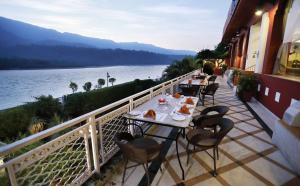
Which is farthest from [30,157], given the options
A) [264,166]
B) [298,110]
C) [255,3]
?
[255,3]

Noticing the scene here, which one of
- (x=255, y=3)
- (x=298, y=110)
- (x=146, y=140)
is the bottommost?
(x=146, y=140)

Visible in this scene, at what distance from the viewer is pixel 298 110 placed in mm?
2535

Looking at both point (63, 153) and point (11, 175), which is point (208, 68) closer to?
point (63, 153)

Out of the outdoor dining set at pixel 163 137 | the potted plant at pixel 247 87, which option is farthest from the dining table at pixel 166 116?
the potted plant at pixel 247 87

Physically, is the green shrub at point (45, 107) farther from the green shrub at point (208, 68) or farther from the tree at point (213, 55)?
the tree at point (213, 55)

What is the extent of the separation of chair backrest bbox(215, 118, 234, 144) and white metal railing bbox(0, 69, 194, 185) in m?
1.43

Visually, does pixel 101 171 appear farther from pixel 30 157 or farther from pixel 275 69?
pixel 275 69

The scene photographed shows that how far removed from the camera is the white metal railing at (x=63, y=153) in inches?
44.6

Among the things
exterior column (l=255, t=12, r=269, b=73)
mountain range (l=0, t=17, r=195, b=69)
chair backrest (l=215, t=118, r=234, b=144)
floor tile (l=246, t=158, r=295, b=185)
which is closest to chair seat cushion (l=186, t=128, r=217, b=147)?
chair backrest (l=215, t=118, r=234, b=144)

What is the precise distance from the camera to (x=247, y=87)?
219 inches

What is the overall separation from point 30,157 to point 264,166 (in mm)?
2793

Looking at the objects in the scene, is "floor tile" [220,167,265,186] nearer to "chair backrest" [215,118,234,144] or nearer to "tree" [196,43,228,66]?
"chair backrest" [215,118,234,144]

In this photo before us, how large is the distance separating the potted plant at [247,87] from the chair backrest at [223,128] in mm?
4057

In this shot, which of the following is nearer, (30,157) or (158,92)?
(30,157)
